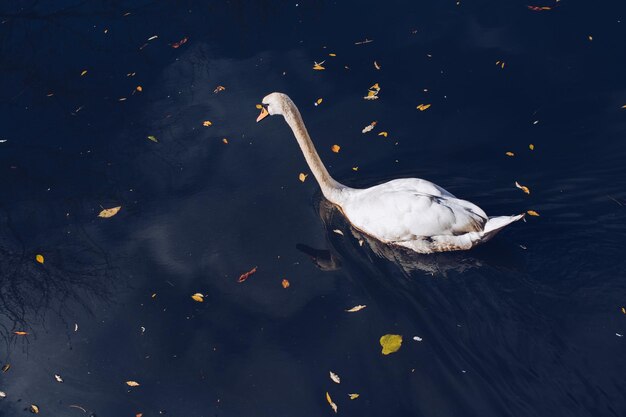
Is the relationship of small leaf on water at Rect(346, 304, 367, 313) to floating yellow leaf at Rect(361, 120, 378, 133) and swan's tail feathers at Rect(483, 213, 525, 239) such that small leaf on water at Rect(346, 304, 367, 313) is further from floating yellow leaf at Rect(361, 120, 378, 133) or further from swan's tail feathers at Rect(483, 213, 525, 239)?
floating yellow leaf at Rect(361, 120, 378, 133)

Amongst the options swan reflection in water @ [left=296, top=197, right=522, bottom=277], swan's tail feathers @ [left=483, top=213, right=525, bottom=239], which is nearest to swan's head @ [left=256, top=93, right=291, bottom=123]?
swan reflection in water @ [left=296, top=197, right=522, bottom=277]

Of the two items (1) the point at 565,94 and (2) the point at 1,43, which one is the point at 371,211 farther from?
(2) the point at 1,43

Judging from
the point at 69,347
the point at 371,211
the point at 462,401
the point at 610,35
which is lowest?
the point at 69,347

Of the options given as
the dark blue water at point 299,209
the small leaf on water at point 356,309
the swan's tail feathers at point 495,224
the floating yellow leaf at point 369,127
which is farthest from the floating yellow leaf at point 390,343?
the floating yellow leaf at point 369,127

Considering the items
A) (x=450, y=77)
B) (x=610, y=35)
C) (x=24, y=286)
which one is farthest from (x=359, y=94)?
(x=24, y=286)

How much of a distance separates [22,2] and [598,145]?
42.6ft

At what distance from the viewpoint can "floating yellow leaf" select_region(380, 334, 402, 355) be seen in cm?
788

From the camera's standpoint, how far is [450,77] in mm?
11852

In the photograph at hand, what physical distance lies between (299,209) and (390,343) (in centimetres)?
290

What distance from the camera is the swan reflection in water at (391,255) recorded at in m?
8.57

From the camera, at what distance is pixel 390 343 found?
26.1 feet

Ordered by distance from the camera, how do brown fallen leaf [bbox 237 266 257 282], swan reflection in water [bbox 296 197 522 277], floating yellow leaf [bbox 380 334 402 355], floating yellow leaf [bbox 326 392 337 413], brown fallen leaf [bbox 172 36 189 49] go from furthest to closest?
brown fallen leaf [bbox 172 36 189 49]
brown fallen leaf [bbox 237 266 257 282]
swan reflection in water [bbox 296 197 522 277]
floating yellow leaf [bbox 380 334 402 355]
floating yellow leaf [bbox 326 392 337 413]

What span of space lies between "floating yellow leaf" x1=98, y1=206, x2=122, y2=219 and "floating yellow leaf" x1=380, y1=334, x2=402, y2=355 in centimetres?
495

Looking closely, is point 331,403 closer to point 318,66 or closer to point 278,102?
point 278,102
